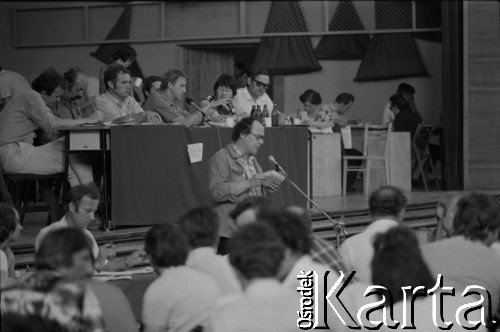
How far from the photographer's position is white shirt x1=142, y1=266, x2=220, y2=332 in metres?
4.11

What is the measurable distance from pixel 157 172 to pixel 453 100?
4204 millimetres

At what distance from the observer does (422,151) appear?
38.7ft

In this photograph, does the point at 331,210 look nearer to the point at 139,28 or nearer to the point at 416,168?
the point at 416,168

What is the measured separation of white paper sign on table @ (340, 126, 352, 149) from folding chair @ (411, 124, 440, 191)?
823mm

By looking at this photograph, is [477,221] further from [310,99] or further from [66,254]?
[310,99]

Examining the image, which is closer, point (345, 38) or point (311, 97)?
point (311, 97)

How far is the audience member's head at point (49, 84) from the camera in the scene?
27.1 feet

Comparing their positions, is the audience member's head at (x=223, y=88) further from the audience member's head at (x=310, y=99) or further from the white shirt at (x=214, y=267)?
the white shirt at (x=214, y=267)

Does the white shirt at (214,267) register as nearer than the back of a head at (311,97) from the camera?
Yes

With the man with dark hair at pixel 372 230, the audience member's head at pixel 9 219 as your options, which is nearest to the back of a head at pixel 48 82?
the audience member's head at pixel 9 219

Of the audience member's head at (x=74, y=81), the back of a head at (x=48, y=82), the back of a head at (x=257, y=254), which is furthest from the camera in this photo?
the audience member's head at (x=74, y=81)

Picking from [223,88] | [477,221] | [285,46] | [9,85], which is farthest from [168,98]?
[285,46]

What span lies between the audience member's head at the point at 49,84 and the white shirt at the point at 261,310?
203 inches

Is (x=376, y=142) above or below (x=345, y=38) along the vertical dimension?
below
